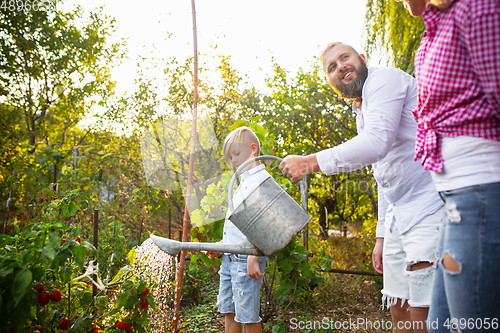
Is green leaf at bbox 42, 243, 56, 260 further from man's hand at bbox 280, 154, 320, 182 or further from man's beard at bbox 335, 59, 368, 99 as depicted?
man's beard at bbox 335, 59, 368, 99

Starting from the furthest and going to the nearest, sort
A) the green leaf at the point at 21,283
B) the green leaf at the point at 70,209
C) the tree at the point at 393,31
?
1. the tree at the point at 393,31
2. the green leaf at the point at 70,209
3. the green leaf at the point at 21,283

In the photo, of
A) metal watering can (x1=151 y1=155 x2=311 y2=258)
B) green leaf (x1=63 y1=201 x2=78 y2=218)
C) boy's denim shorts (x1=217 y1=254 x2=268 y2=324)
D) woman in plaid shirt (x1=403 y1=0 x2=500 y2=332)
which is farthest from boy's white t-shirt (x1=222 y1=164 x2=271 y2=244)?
woman in plaid shirt (x1=403 y1=0 x2=500 y2=332)

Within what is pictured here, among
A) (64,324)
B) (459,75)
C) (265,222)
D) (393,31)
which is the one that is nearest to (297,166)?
(265,222)

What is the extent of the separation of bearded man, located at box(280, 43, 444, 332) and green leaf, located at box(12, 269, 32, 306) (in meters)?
0.96

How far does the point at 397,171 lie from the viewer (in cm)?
120

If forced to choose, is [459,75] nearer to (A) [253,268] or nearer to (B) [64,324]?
(A) [253,268]

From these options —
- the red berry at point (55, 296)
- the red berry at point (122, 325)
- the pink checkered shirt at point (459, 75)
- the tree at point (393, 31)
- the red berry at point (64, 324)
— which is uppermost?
the tree at point (393, 31)

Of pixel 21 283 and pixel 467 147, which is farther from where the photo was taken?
pixel 21 283

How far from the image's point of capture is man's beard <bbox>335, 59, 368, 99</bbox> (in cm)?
138

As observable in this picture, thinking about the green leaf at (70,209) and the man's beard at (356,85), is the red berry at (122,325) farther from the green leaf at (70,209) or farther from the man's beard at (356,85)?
the man's beard at (356,85)

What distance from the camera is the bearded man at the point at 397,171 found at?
3.56ft

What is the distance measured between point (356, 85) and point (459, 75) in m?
0.69

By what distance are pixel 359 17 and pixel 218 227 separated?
9.05 feet

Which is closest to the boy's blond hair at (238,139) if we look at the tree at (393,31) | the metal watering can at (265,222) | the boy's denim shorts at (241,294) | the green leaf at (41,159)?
the boy's denim shorts at (241,294)
